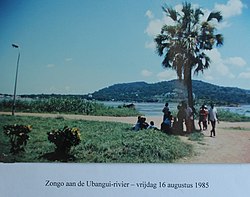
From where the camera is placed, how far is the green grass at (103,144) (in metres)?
1.18

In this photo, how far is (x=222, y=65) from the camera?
1208mm

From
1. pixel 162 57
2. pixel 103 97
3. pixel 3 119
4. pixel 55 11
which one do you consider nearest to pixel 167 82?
pixel 162 57

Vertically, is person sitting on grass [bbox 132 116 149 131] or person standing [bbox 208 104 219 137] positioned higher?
person standing [bbox 208 104 219 137]

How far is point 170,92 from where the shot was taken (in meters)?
1.22

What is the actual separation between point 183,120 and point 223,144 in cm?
14

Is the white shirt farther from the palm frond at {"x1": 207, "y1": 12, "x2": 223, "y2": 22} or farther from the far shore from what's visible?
the palm frond at {"x1": 207, "y1": 12, "x2": 223, "y2": 22}

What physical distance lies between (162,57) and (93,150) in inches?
13.8

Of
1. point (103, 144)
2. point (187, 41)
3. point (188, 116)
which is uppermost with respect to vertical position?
point (187, 41)

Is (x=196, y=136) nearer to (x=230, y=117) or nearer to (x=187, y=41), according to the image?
(x=230, y=117)

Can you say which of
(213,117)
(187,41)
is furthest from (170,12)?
(213,117)

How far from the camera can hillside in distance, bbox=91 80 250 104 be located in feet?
3.96

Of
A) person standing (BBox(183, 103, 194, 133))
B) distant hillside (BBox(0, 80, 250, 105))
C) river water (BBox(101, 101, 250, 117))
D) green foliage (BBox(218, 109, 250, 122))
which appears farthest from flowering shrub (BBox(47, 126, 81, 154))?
green foliage (BBox(218, 109, 250, 122))

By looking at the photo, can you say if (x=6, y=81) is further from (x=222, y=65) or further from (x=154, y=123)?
(x=222, y=65)

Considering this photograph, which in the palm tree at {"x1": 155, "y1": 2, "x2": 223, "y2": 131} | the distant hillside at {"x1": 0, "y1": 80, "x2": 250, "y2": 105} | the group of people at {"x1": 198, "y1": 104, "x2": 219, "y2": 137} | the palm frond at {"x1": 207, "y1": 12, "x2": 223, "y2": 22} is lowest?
the group of people at {"x1": 198, "y1": 104, "x2": 219, "y2": 137}
